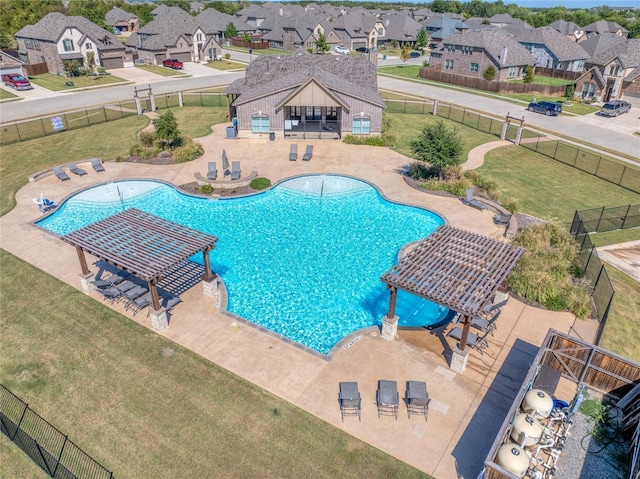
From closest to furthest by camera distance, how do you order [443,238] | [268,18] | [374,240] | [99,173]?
[443,238] → [374,240] → [99,173] → [268,18]

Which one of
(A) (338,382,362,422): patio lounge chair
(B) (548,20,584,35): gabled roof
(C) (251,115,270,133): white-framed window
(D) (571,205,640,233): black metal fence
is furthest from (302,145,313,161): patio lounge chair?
(B) (548,20,584,35): gabled roof

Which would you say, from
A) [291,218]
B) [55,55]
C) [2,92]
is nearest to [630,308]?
[291,218]

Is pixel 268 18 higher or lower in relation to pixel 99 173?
higher

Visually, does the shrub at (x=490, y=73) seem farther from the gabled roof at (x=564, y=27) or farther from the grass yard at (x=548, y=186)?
the gabled roof at (x=564, y=27)

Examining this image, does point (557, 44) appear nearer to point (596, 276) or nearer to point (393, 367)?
point (596, 276)

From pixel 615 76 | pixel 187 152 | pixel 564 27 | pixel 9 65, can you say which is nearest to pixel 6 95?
pixel 9 65

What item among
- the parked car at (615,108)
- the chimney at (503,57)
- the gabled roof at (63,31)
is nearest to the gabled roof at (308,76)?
the chimney at (503,57)

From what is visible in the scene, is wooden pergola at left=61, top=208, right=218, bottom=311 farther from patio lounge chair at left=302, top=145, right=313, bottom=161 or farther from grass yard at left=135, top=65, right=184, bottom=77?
grass yard at left=135, top=65, right=184, bottom=77

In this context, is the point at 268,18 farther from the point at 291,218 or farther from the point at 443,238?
the point at 443,238

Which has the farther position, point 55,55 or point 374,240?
point 55,55
